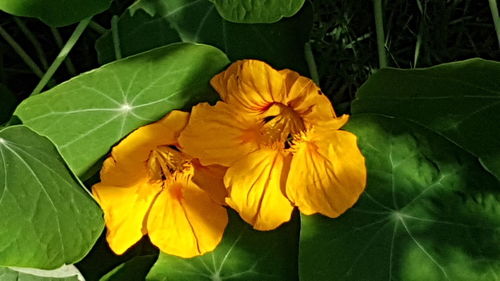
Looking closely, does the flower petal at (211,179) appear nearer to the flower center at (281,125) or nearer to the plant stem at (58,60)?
the flower center at (281,125)

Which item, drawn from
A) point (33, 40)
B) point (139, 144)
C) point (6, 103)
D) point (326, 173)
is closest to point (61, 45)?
point (33, 40)

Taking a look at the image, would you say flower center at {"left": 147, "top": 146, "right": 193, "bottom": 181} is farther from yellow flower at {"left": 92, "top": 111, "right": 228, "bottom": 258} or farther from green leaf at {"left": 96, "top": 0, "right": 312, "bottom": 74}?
green leaf at {"left": 96, "top": 0, "right": 312, "bottom": 74}

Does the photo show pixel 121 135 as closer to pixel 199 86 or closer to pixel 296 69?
pixel 199 86

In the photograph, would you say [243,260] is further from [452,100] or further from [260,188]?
[452,100]

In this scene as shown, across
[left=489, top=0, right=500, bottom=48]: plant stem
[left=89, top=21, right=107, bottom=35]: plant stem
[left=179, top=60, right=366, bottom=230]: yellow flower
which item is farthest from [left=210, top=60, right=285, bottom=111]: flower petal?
[left=489, top=0, right=500, bottom=48]: plant stem

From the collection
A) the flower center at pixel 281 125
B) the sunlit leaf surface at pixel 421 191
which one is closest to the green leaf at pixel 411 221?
Result: the sunlit leaf surface at pixel 421 191

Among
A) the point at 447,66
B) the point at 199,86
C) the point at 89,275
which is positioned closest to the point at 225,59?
the point at 199,86
